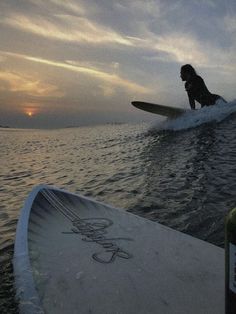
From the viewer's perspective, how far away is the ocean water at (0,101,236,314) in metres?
5.62

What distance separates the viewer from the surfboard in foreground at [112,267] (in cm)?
262

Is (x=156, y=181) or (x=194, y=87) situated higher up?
(x=194, y=87)

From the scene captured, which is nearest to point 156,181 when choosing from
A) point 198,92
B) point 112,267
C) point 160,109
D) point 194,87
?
point 112,267

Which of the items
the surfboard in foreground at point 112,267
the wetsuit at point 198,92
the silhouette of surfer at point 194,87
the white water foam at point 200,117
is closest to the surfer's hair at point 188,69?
the silhouette of surfer at point 194,87

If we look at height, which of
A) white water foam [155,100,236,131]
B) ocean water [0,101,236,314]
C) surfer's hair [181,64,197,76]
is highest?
surfer's hair [181,64,197,76]

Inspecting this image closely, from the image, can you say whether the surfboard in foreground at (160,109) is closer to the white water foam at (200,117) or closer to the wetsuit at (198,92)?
the white water foam at (200,117)

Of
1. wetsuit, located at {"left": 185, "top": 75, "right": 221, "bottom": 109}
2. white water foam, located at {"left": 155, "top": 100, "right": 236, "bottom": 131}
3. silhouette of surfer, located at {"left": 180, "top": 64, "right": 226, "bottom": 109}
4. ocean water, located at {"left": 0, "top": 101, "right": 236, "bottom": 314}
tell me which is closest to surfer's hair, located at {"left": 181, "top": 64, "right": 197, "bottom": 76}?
silhouette of surfer, located at {"left": 180, "top": 64, "right": 226, "bottom": 109}

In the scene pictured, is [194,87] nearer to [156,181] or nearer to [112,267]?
[156,181]

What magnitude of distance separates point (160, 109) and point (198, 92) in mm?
2212

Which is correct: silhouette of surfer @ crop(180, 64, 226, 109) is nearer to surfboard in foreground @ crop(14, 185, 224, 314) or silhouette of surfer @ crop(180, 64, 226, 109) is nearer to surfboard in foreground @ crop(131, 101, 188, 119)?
surfboard in foreground @ crop(131, 101, 188, 119)

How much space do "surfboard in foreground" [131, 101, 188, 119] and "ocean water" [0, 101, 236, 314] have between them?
1.70m

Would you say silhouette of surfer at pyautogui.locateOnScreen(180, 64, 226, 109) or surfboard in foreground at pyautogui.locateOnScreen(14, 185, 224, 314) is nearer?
surfboard in foreground at pyautogui.locateOnScreen(14, 185, 224, 314)

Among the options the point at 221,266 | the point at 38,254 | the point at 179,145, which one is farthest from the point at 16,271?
the point at 179,145

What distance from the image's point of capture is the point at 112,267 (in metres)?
3.14
